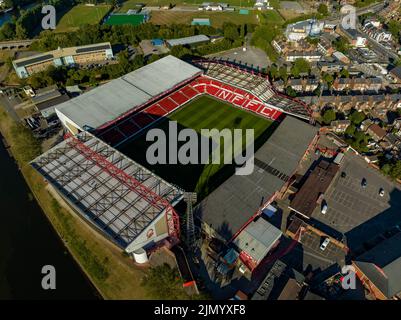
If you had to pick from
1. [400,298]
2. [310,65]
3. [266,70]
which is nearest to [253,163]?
[400,298]

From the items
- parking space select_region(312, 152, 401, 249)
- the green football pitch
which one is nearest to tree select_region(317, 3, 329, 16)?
the green football pitch

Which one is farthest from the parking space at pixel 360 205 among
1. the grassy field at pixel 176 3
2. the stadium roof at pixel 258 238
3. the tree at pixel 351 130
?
the grassy field at pixel 176 3

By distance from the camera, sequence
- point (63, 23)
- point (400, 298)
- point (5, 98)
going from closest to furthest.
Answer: point (400, 298) → point (5, 98) → point (63, 23)

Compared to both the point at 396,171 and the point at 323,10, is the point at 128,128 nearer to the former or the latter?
the point at 396,171

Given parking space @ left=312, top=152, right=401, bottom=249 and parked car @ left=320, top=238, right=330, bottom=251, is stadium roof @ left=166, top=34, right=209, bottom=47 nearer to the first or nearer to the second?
parking space @ left=312, top=152, right=401, bottom=249

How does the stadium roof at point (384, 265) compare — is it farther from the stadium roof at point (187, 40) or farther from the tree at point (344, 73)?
the stadium roof at point (187, 40)

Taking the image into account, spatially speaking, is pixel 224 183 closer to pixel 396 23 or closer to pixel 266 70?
pixel 266 70
